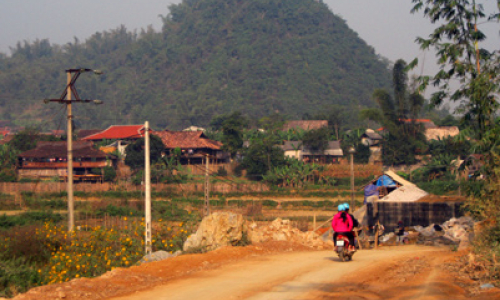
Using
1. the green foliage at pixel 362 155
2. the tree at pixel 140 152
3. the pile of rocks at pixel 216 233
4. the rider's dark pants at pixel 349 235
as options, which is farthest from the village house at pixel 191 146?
the rider's dark pants at pixel 349 235

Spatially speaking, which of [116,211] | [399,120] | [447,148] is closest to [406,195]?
[116,211]

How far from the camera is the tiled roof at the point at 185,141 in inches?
2596

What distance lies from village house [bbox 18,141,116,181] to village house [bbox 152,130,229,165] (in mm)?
9585

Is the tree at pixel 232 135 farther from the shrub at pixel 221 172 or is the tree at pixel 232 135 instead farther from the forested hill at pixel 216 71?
the forested hill at pixel 216 71

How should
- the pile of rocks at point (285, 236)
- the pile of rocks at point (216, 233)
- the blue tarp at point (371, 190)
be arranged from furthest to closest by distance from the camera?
the blue tarp at point (371, 190) < the pile of rocks at point (285, 236) < the pile of rocks at point (216, 233)

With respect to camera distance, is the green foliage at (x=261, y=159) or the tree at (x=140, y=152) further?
the green foliage at (x=261, y=159)

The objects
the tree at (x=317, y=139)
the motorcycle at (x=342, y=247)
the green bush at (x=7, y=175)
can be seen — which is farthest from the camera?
the tree at (x=317, y=139)

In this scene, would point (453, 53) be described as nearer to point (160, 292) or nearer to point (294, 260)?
point (294, 260)

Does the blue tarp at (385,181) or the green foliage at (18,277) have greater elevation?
the blue tarp at (385,181)

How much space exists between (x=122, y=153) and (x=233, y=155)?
13.9 meters

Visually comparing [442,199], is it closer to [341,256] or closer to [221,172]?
[341,256]

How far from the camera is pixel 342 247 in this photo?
1238cm

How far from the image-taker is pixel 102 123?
13388 centimetres

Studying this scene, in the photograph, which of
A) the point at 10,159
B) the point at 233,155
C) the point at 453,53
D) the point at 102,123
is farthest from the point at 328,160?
the point at 102,123
